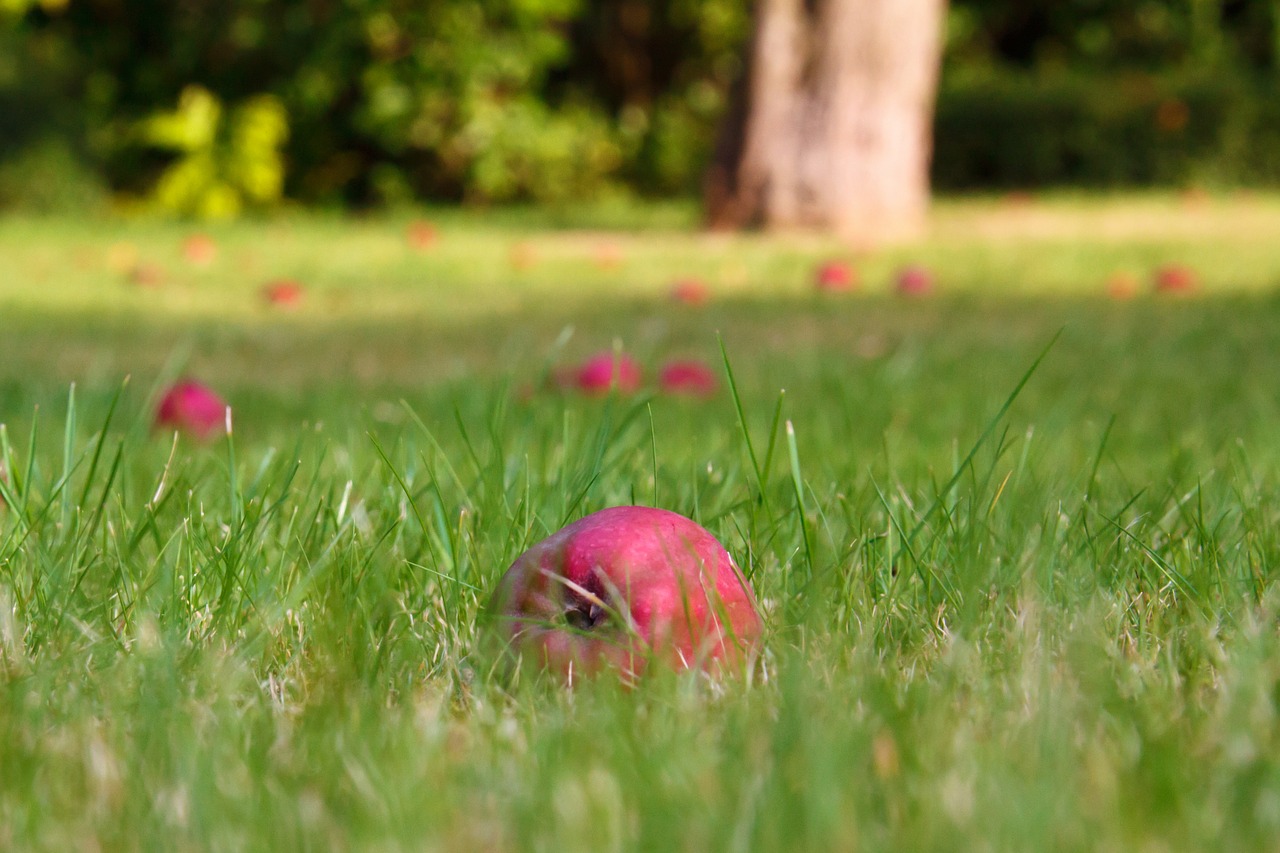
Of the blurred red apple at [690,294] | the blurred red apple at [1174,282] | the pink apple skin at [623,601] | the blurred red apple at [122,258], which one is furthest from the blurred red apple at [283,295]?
the pink apple skin at [623,601]

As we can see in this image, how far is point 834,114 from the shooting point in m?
9.30

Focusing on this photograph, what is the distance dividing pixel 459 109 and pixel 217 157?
241cm

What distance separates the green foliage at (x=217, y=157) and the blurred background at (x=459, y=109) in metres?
0.02

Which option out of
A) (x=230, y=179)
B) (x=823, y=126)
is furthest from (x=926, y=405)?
(x=230, y=179)

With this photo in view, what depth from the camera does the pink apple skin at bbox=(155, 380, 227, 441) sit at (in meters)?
3.33

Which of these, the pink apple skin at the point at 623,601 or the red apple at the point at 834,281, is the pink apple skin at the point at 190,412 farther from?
the red apple at the point at 834,281

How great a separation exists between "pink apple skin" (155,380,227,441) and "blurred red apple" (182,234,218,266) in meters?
5.47

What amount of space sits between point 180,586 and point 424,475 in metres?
1.02

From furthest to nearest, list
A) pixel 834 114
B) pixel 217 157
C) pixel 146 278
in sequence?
pixel 217 157 → pixel 834 114 → pixel 146 278

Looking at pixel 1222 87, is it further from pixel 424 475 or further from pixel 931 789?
pixel 931 789

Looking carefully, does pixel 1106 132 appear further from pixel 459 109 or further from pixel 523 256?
pixel 523 256

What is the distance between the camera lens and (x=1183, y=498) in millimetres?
2072

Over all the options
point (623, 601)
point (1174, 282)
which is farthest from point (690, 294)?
point (623, 601)

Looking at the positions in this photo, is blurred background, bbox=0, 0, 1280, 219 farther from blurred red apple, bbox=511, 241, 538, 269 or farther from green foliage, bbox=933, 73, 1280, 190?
blurred red apple, bbox=511, 241, 538, 269
